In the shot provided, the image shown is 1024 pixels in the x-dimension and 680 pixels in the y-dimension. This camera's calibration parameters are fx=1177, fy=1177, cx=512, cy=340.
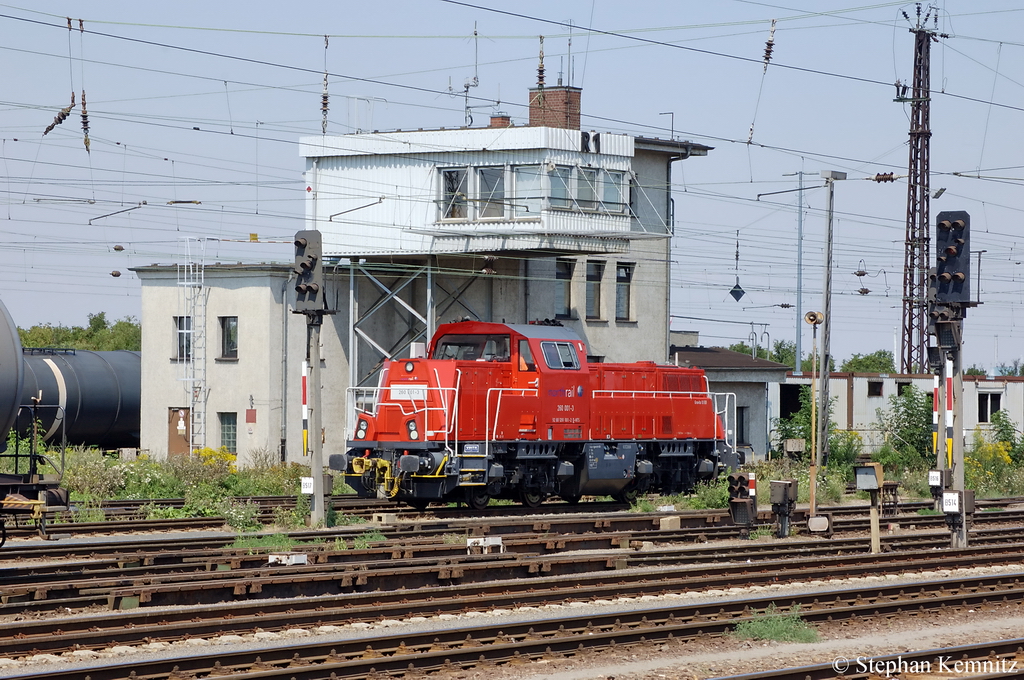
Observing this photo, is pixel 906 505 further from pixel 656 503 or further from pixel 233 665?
pixel 233 665

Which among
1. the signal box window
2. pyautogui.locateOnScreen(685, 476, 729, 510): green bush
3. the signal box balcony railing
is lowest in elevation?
pyautogui.locateOnScreen(685, 476, 729, 510): green bush

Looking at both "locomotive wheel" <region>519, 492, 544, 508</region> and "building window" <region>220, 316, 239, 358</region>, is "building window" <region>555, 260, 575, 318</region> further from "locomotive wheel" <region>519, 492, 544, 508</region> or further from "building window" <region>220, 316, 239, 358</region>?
"locomotive wheel" <region>519, 492, 544, 508</region>

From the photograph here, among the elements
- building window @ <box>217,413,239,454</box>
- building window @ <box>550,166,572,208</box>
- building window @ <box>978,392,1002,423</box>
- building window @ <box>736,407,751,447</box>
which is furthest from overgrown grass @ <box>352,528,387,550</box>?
building window @ <box>978,392,1002,423</box>

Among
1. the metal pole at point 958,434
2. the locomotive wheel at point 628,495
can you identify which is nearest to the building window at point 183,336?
the locomotive wheel at point 628,495

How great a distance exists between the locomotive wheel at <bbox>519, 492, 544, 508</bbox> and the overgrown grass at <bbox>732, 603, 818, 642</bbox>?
12.1 meters

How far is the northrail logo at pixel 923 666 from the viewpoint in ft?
34.6

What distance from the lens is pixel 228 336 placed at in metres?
35.1

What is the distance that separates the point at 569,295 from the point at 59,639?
29.1 metres

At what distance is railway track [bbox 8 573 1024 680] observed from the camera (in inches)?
389

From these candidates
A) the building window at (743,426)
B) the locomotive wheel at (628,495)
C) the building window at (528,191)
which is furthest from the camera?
the building window at (743,426)

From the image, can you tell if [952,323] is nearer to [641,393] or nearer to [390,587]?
[641,393]

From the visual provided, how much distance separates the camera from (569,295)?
38.9 m

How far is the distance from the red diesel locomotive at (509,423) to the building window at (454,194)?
10623 mm

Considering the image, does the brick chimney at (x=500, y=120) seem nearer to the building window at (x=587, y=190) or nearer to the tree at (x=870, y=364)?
the building window at (x=587, y=190)
